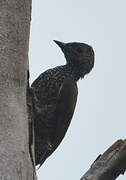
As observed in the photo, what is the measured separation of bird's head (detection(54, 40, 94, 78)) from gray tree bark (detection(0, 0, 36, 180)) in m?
2.69

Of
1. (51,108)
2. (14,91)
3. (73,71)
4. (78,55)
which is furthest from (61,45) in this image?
(14,91)

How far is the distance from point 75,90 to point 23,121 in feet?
8.87

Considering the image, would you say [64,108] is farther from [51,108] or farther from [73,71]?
[73,71]

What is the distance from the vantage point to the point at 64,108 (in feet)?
17.0

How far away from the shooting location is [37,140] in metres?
5.13

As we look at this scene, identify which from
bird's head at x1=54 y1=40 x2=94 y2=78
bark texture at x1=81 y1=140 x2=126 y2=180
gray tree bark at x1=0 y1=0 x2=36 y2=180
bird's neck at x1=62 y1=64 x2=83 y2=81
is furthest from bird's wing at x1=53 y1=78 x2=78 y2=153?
bark texture at x1=81 y1=140 x2=126 y2=180

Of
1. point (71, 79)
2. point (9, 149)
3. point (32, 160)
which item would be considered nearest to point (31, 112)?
point (32, 160)

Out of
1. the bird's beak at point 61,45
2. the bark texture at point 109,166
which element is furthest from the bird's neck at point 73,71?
the bark texture at point 109,166

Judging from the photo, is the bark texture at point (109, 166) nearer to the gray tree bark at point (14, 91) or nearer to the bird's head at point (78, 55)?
the gray tree bark at point (14, 91)

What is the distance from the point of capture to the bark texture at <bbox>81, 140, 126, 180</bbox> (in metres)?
2.68

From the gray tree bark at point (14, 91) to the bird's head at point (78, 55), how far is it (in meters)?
2.69

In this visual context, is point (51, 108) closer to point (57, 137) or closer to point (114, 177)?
Answer: point (57, 137)

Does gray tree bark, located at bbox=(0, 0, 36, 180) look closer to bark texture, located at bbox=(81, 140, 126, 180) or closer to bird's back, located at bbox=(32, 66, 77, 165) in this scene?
bark texture, located at bbox=(81, 140, 126, 180)

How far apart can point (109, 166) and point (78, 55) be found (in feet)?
11.1
